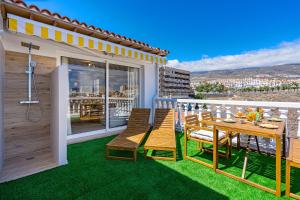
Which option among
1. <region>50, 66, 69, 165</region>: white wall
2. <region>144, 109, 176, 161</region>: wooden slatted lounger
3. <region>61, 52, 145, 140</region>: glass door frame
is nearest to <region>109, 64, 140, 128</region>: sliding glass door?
<region>61, 52, 145, 140</region>: glass door frame

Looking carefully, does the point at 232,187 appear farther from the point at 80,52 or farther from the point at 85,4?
the point at 85,4

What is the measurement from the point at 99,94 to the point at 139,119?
2945 mm

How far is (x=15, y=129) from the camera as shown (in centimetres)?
571

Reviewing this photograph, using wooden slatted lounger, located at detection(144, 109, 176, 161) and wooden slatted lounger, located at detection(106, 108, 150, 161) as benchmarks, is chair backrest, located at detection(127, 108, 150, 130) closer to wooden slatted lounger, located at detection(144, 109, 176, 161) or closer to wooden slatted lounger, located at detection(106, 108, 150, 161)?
wooden slatted lounger, located at detection(106, 108, 150, 161)

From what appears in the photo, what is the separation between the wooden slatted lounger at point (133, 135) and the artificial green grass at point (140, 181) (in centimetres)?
42

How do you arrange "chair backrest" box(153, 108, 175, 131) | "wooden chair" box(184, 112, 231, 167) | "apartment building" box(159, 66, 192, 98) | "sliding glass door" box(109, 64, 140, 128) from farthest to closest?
"apartment building" box(159, 66, 192, 98) → "sliding glass door" box(109, 64, 140, 128) → "chair backrest" box(153, 108, 175, 131) → "wooden chair" box(184, 112, 231, 167)

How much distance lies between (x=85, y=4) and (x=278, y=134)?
1240cm

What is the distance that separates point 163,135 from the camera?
679 centimetres

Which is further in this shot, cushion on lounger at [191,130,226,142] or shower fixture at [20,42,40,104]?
shower fixture at [20,42,40,104]

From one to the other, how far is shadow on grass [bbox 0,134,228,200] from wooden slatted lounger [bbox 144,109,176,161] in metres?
0.47

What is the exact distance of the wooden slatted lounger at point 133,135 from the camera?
552cm

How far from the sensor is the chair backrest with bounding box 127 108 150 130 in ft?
25.8

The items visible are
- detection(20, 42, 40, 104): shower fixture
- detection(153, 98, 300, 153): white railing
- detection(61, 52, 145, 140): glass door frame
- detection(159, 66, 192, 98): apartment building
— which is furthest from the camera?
detection(159, 66, 192, 98): apartment building

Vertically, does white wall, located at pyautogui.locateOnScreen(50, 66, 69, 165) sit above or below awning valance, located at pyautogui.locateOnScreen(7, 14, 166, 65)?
below
